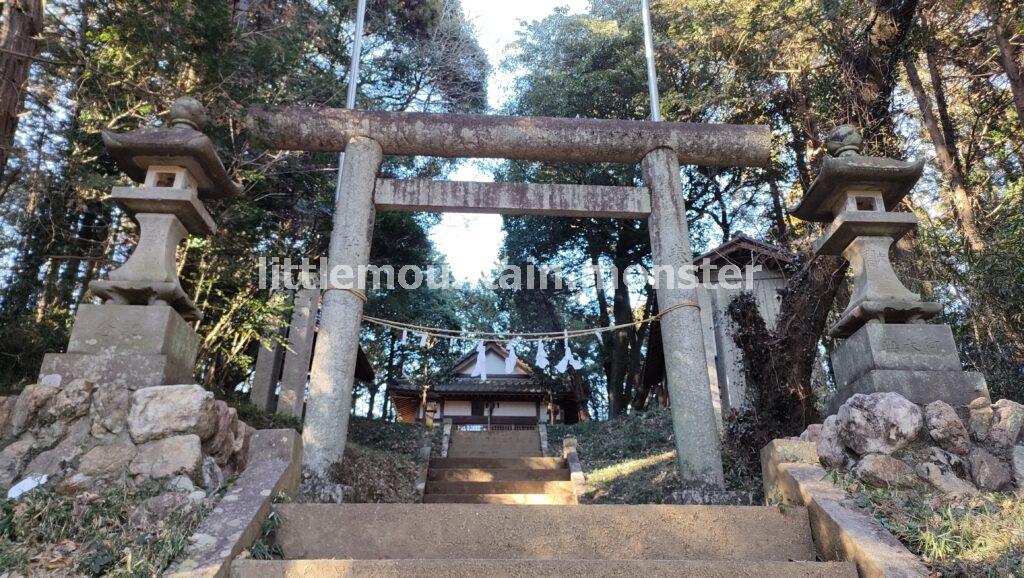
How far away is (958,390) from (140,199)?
18.5ft

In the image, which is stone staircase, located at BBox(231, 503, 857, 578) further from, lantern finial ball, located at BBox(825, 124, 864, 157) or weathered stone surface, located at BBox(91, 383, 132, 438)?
lantern finial ball, located at BBox(825, 124, 864, 157)

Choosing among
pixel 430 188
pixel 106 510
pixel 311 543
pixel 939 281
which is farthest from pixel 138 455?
pixel 939 281

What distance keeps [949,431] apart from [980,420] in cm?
27

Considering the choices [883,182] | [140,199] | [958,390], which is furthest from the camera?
→ [883,182]

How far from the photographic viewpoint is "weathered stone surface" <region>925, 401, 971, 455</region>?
3863 mm

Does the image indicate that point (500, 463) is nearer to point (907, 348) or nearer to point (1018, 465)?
point (907, 348)

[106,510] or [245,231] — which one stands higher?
[245,231]

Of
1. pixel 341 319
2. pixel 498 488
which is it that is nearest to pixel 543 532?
pixel 341 319

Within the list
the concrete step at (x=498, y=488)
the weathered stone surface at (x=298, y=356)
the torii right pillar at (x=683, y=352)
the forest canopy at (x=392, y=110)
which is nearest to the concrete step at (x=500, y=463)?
the concrete step at (x=498, y=488)

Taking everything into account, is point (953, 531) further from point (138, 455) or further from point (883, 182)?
point (138, 455)

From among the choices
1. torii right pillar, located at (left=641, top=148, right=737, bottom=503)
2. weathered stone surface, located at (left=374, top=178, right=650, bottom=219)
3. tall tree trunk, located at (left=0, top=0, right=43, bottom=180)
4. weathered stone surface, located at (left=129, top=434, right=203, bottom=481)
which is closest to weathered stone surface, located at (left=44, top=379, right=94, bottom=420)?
weathered stone surface, located at (left=129, top=434, right=203, bottom=481)

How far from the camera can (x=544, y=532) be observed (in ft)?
11.6

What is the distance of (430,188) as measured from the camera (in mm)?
6227

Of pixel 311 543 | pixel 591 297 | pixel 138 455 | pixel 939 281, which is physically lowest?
pixel 311 543
